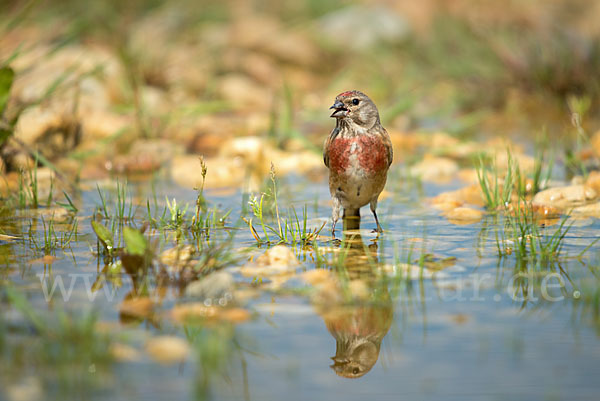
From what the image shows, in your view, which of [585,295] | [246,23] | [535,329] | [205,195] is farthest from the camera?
[246,23]

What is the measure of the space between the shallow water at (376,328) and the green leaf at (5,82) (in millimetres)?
1165

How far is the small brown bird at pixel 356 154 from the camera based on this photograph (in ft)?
14.9

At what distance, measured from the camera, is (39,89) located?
23.6 feet

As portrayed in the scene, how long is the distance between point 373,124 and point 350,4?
9476 millimetres

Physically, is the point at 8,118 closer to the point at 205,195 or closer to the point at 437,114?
the point at 205,195

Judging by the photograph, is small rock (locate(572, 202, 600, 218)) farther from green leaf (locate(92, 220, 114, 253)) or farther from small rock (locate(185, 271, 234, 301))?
green leaf (locate(92, 220, 114, 253))

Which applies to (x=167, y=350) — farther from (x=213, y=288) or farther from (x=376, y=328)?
(x=376, y=328)

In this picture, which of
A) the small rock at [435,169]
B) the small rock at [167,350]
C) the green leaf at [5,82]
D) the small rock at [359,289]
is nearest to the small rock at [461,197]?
the small rock at [435,169]

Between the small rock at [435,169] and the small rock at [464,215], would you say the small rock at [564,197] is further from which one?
the small rock at [435,169]

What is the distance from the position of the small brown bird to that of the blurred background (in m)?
1.31

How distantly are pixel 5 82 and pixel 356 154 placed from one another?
222 cm

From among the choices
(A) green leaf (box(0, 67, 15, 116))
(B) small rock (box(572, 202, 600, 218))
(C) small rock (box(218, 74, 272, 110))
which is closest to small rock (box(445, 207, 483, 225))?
(B) small rock (box(572, 202, 600, 218))

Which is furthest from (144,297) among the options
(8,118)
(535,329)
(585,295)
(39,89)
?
(39,89)

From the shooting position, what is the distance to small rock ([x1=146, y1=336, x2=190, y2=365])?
258 cm
